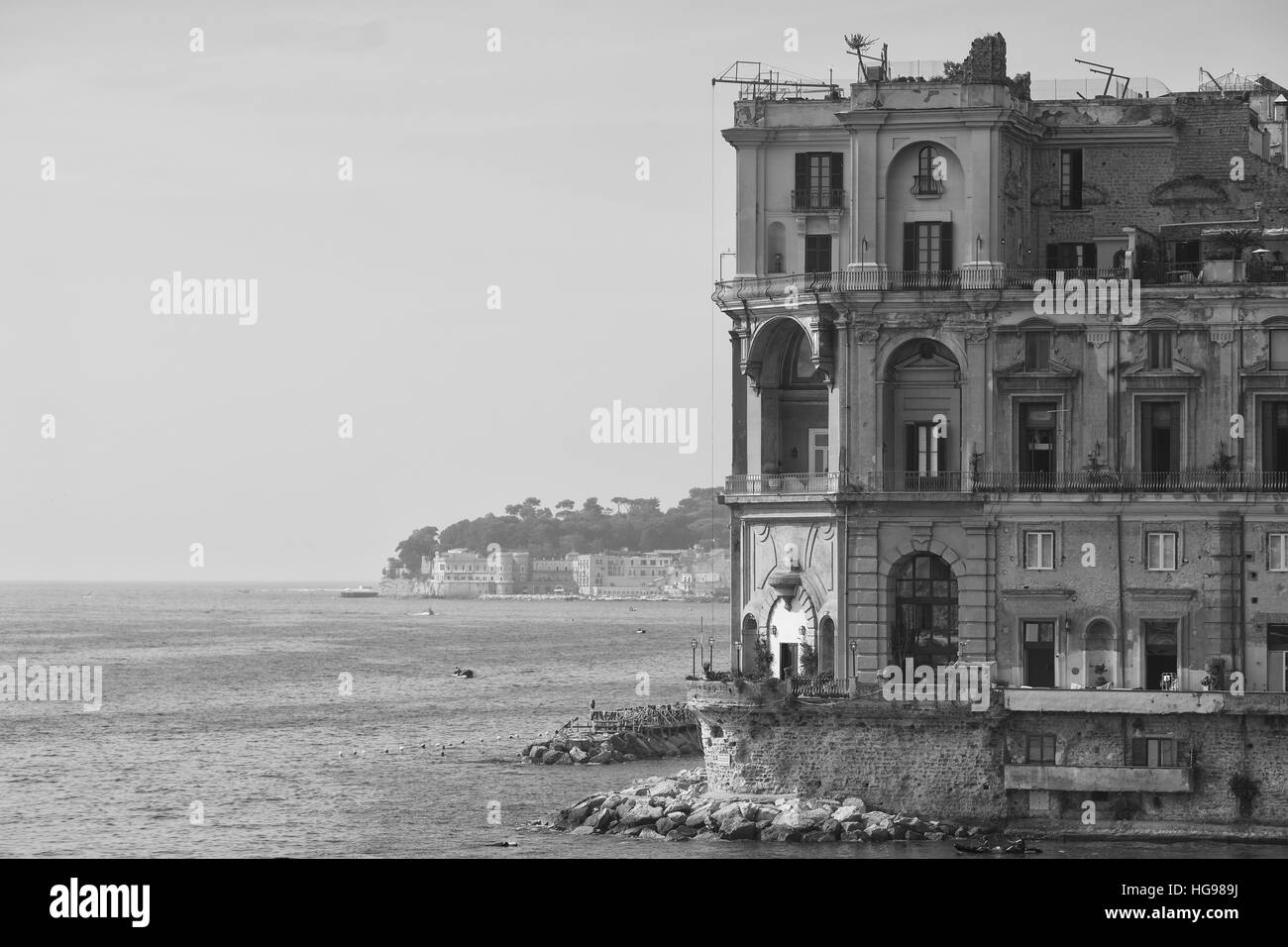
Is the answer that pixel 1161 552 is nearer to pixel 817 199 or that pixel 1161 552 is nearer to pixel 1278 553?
pixel 1278 553

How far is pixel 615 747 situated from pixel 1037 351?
4247cm

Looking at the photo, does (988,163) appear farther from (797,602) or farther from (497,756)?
(497,756)

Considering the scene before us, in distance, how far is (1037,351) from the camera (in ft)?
243

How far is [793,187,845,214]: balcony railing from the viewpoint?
76.7 metres

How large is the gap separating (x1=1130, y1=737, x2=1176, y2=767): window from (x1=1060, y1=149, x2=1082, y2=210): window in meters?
21.3

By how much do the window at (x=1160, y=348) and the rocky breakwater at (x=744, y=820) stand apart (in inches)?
681

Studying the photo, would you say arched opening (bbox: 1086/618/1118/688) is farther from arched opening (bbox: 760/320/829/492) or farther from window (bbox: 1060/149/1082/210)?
window (bbox: 1060/149/1082/210)

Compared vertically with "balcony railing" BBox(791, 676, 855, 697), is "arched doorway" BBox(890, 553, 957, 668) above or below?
above

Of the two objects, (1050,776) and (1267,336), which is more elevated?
(1267,336)

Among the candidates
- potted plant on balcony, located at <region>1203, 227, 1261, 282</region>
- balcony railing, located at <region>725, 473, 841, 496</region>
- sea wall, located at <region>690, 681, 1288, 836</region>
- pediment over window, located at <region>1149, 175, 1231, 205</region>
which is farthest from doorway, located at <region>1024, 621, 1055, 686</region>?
pediment over window, located at <region>1149, 175, 1231, 205</region>

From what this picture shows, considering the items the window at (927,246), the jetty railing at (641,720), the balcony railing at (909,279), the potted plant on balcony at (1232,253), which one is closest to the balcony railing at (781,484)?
the balcony railing at (909,279)
